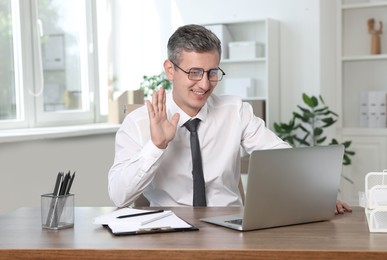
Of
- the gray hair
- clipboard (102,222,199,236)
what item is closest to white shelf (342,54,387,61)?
the gray hair

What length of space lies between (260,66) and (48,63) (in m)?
1.70

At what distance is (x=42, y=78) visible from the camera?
4273mm

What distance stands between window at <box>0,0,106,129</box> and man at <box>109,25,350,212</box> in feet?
6.37

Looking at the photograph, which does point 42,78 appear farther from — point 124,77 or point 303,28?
point 303,28

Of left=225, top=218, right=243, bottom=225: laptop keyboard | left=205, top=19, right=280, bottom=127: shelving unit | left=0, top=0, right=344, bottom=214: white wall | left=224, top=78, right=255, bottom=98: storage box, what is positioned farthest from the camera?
left=224, top=78, right=255, bottom=98: storage box

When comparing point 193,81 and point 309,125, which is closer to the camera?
point 193,81

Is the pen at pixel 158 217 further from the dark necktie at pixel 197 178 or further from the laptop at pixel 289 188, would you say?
the dark necktie at pixel 197 178

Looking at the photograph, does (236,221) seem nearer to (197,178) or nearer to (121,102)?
(197,178)

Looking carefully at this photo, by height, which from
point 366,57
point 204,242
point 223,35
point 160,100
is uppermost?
point 223,35

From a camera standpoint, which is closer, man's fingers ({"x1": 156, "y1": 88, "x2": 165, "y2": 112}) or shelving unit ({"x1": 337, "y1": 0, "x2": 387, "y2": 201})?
man's fingers ({"x1": 156, "y1": 88, "x2": 165, "y2": 112})

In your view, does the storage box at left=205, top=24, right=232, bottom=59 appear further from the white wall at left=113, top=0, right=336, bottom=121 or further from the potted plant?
the potted plant

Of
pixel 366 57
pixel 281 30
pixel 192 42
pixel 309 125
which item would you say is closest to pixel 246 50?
pixel 281 30

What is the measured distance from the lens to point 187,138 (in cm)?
239

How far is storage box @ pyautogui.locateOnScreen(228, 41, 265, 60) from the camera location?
16.3ft
